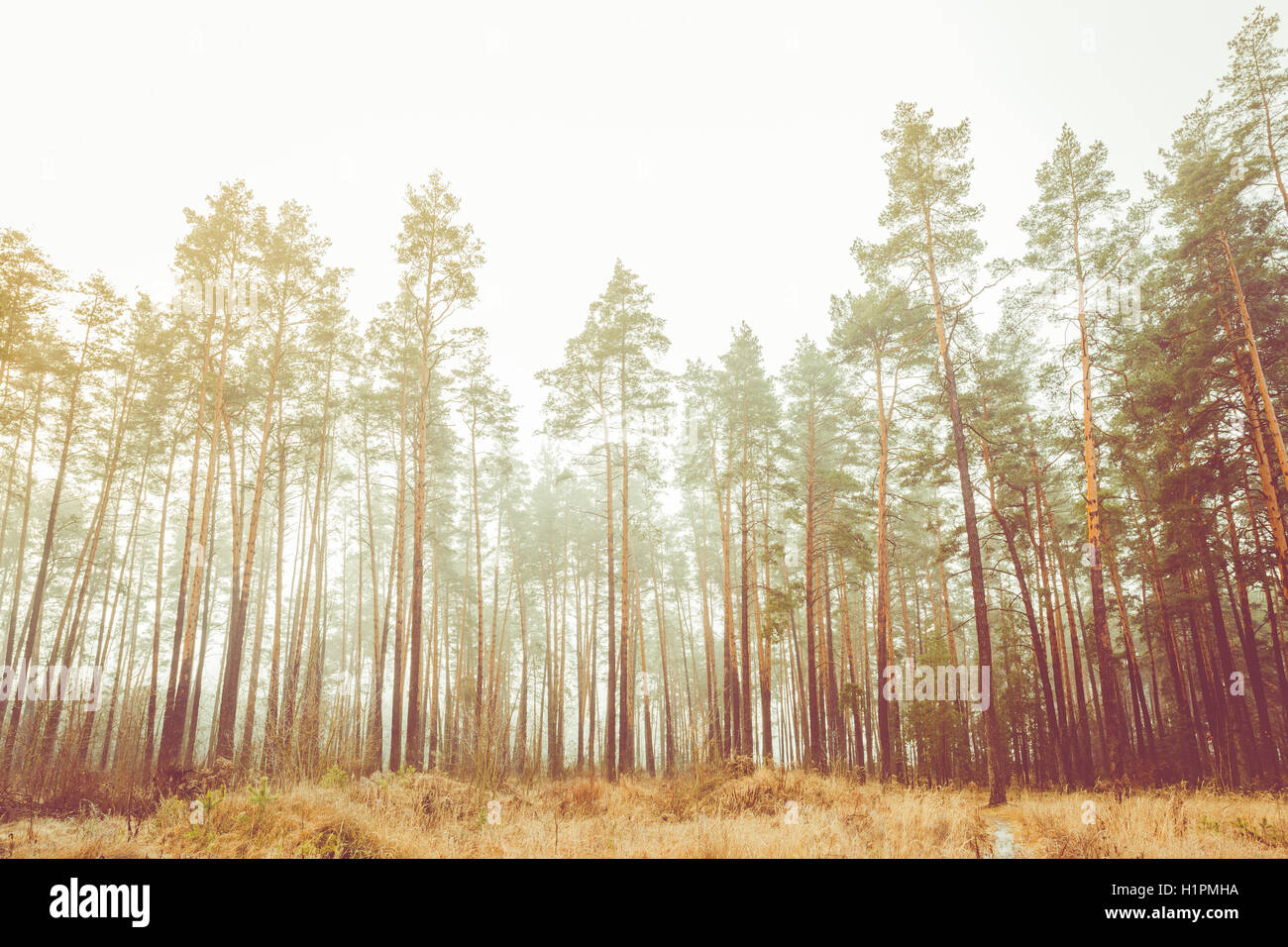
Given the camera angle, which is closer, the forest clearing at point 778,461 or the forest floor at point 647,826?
the forest floor at point 647,826

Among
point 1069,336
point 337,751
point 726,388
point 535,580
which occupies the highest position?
point 726,388

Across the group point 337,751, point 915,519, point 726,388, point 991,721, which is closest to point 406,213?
point 726,388

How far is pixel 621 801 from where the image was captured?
11219 mm

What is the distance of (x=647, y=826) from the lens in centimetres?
866

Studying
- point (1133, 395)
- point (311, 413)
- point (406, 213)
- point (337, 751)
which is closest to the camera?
point (337, 751)

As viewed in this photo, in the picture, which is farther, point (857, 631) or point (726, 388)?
point (857, 631)

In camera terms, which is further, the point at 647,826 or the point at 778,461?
the point at 778,461

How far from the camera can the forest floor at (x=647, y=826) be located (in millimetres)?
6070

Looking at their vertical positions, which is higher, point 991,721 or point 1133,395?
point 1133,395

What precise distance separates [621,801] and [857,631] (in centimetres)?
2342

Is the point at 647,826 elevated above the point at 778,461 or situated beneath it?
situated beneath

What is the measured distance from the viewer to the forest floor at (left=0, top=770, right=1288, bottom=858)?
6.07 meters

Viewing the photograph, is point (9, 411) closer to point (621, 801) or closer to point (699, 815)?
point (621, 801)

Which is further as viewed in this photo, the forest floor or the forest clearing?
the forest clearing
